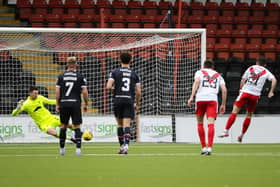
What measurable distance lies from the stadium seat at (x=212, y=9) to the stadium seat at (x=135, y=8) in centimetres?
245

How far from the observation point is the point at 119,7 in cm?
2584

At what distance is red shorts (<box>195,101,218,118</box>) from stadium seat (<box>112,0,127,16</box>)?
13.6m

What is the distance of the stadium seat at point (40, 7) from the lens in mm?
25125

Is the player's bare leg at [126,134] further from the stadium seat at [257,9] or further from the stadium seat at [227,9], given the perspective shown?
the stadium seat at [257,9]

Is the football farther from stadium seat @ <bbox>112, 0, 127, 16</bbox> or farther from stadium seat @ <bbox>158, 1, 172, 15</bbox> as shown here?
stadium seat @ <bbox>158, 1, 172, 15</bbox>

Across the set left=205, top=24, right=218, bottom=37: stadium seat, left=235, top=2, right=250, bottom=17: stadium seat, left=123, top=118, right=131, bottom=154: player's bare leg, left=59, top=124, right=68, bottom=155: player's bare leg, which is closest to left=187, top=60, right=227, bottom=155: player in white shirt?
left=123, top=118, right=131, bottom=154: player's bare leg

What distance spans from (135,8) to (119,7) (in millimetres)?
574

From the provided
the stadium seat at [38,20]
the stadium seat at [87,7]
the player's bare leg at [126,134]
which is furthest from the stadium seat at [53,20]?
the player's bare leg at [126,134]

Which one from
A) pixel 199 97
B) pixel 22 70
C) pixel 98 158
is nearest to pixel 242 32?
pixel 22 70

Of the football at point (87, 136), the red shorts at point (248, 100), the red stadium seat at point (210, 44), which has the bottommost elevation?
the football at point (87, 136)

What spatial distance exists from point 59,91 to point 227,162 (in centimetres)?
361

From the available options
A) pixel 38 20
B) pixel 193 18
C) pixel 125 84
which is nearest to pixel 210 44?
pixel 193 18

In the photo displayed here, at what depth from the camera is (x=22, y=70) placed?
64.5 ft

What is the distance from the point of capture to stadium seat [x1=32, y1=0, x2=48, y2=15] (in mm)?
25125
